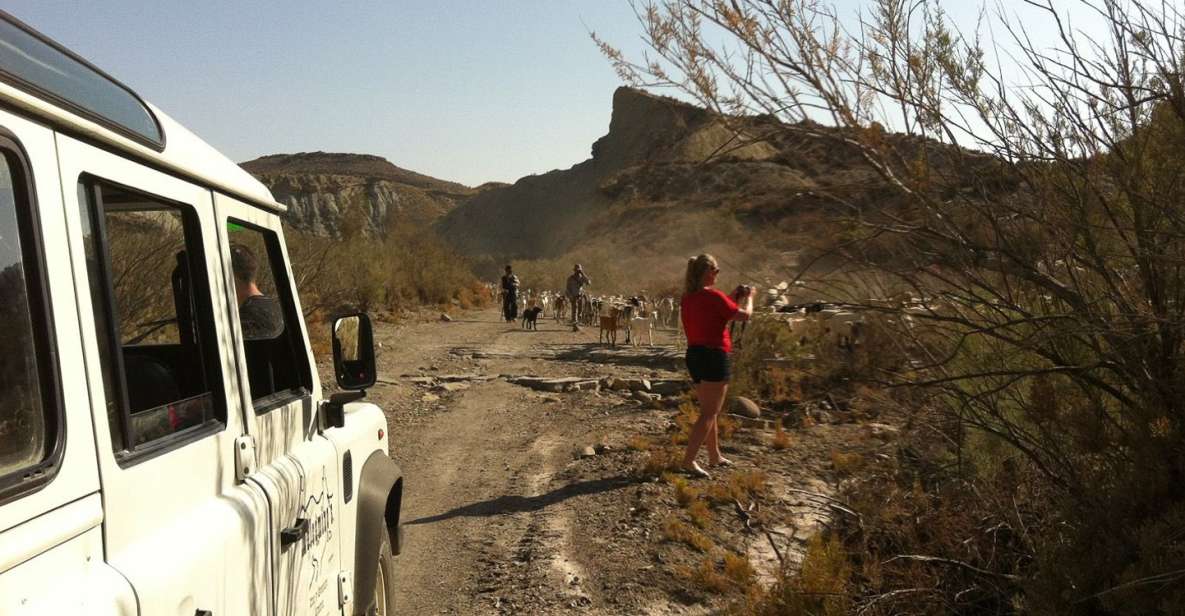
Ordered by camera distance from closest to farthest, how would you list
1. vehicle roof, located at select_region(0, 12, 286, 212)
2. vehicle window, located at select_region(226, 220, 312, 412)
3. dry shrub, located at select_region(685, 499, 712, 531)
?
vehicle roof, located at select_region(0, 12, 286, 212)
vehicle window, located at select_region(226, 220, 312, 412)
dry shrub, located at select_region(685, 499, 712, 531)

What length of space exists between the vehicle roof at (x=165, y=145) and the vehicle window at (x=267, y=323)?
0.14 metres

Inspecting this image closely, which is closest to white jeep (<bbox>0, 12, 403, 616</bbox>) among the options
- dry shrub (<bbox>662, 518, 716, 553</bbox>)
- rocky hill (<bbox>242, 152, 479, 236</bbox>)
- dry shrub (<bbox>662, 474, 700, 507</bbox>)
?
dry shrub (<bbox>662, 518, 716, 553</bbox>)

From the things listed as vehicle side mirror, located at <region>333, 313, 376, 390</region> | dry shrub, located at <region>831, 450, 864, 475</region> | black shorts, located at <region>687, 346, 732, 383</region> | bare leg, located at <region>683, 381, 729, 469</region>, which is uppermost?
vehicle side mirror, located at <region>333, 313, 376, 390</region>

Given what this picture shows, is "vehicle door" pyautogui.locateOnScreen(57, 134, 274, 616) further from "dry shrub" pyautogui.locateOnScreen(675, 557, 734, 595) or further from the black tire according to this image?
"dry shrub" pyautogui.locateOnScreen(675, 557, 734, 595)

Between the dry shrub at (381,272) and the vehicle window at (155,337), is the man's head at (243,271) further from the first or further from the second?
the dry shrub at (381,272)

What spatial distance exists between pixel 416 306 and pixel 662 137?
2600cm

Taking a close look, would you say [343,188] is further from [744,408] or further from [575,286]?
[744,408]

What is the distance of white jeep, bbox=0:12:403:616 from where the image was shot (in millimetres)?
1532

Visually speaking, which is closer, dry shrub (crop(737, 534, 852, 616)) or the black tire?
the black tire

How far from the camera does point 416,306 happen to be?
3092 cm

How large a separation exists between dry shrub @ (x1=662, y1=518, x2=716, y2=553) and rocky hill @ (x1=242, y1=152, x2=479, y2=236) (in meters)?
63.4

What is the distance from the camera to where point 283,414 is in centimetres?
279

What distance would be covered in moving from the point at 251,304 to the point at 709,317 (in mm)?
4888

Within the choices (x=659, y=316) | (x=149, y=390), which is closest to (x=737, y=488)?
(x=149, y=390)
